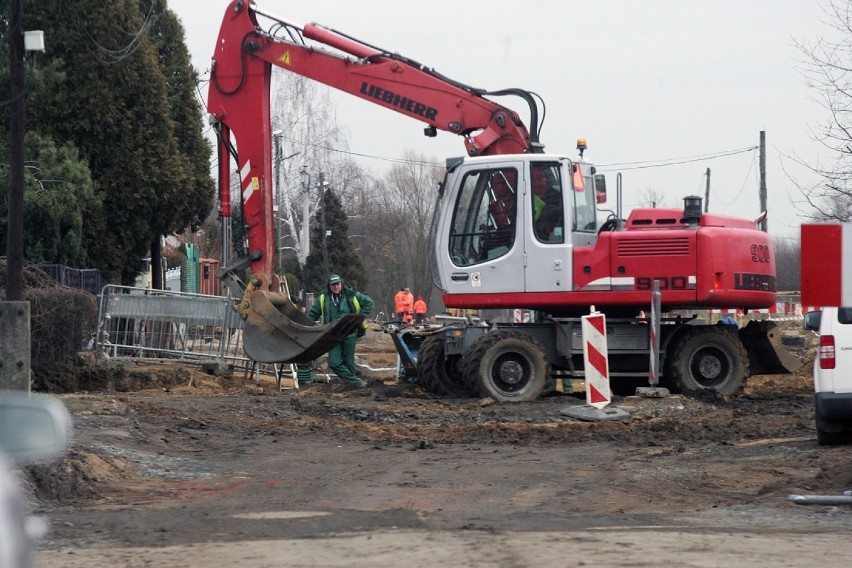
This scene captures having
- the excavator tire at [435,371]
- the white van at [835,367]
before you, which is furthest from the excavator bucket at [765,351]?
the white van at [835,367]

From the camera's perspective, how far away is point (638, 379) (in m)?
17.4

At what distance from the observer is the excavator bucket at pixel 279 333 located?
1622 centimetres

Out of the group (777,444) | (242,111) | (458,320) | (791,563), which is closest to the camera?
(791,563)

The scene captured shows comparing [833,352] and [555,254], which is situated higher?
[555,254]

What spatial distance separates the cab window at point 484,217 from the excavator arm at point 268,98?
32.1 inches

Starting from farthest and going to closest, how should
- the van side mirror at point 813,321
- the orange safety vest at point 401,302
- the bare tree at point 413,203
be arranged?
the bare tree at point 413,203 → the orange safety vest at point 401,302 → the van side mirror at point 813,321

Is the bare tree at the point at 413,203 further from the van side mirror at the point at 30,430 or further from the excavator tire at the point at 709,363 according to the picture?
the van side mirror at the point at 30,430

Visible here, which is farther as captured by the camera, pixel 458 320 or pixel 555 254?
pixel 458 320

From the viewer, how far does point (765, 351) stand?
57.6ft

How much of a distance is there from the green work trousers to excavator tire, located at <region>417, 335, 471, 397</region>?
7.14 ft

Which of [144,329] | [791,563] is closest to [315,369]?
[144,329]

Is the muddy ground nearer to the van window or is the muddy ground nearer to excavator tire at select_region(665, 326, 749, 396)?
excavator tire at select_region(665, 326, 749, 396)

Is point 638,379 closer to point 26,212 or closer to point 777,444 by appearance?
point 777,444

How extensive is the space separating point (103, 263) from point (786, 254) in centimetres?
6734
